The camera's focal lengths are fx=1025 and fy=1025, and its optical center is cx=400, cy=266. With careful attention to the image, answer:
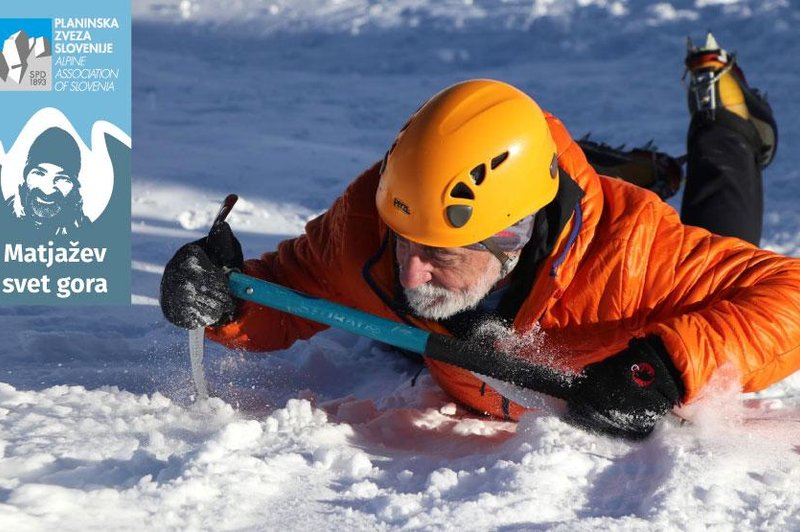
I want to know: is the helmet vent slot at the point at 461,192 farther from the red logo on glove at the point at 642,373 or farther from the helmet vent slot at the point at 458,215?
the red logo on glove at the point at 642,373

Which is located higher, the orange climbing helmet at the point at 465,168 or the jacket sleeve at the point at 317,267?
the orange climbing helmet at the point at 465,168

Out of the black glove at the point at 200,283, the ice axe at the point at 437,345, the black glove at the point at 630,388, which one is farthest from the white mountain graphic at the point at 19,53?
the black glove at the point at 630,388

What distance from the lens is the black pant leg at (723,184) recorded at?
4.45 metres

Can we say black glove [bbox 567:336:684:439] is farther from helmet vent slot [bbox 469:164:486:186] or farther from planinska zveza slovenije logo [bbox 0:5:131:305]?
planinska zveza slovenije logo [bbox 0:5:131:305]

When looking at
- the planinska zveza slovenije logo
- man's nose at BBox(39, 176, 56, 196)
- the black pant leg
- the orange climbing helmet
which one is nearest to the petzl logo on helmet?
the orange climbing helmet

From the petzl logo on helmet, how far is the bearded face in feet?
8.95

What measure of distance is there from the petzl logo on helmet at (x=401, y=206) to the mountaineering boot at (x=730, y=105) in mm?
2586

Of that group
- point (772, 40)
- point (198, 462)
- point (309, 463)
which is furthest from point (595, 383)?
point (772, 40)

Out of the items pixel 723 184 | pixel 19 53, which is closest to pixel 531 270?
pixel 723 184

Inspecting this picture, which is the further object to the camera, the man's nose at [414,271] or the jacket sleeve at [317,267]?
the jacket sleeve at [317,267]

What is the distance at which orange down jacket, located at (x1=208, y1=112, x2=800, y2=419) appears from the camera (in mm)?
2914

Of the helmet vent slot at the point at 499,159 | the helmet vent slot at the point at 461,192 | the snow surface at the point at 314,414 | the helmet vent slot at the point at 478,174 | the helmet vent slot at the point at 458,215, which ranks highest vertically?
the helmet vent slot at the point at 499,159

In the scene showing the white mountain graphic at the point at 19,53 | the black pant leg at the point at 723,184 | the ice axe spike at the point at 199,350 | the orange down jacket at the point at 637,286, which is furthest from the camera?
the white mountain graphic at the point at 19,53

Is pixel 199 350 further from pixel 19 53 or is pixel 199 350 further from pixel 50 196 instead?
pixel 19 53
